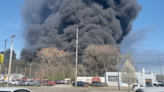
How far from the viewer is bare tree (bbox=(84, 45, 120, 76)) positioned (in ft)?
146

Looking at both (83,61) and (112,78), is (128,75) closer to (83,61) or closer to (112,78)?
(112,78)

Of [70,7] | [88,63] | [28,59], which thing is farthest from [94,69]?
[28,59]

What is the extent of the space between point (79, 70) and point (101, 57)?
7.55m

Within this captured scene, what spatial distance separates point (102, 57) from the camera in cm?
4488

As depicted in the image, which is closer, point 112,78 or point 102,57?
point 112,78

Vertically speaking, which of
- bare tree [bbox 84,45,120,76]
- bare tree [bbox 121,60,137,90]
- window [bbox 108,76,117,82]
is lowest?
window [bbox 108,76,117,82]

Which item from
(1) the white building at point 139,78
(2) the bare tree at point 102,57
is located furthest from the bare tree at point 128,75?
(2) the bare tree at point 102,57

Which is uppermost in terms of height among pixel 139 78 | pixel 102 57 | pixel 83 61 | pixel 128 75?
pixel 102 57

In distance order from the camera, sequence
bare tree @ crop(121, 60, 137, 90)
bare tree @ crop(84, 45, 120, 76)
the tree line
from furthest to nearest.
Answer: the tree line → bare tree @ crop(84, 45, 120, 76) → bare tree @ crop(121, 60, 137, 90)

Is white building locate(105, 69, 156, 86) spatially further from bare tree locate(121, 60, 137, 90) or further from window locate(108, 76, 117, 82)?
bare tree locate(121, 60, 137, 90)

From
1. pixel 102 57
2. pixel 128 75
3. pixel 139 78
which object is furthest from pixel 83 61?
pixel 128 75

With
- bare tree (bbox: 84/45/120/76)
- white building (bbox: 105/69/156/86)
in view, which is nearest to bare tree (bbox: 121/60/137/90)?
white building (bbox: 105/69/156/86)

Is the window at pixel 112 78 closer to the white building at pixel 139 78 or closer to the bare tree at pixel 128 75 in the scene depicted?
the white building at pixel 139 78

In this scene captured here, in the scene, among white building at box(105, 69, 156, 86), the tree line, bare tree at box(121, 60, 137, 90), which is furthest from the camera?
the tree line
